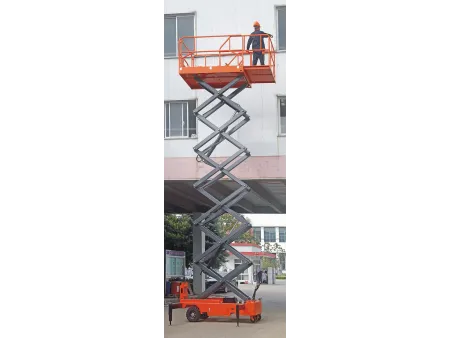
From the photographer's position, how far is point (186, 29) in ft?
16.7

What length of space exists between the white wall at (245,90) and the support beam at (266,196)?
1.48 ft

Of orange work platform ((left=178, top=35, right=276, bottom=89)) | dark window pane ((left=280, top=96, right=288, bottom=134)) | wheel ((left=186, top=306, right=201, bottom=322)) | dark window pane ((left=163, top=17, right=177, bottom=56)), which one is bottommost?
wheel ((left=186, top=306, right=201, bottom=322))

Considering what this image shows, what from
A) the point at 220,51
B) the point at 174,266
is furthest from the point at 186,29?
the point at 174,266

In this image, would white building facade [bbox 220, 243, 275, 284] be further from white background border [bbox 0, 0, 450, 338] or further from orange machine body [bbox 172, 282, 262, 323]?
white background border [bbox 0, 0, 450, 338]

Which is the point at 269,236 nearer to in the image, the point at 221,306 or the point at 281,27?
the point at 221,306

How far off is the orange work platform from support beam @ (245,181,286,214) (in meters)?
0.89

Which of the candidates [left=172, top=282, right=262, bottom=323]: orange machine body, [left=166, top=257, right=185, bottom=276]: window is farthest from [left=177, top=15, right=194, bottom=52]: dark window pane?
[left=166, top=257, right=185, bottom=276]: window

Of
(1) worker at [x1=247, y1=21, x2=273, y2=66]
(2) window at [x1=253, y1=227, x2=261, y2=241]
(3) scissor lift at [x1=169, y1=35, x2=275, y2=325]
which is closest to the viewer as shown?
(3) scissor lift at [x1=169, y1=35, x2=275, y2=325]

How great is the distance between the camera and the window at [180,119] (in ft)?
17.3

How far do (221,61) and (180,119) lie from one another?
0.68 metres

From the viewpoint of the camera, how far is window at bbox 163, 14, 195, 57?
5.03 meters

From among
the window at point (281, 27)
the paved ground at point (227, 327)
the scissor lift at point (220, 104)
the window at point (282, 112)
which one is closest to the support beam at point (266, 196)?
the scissor lift at point (220, 104)
